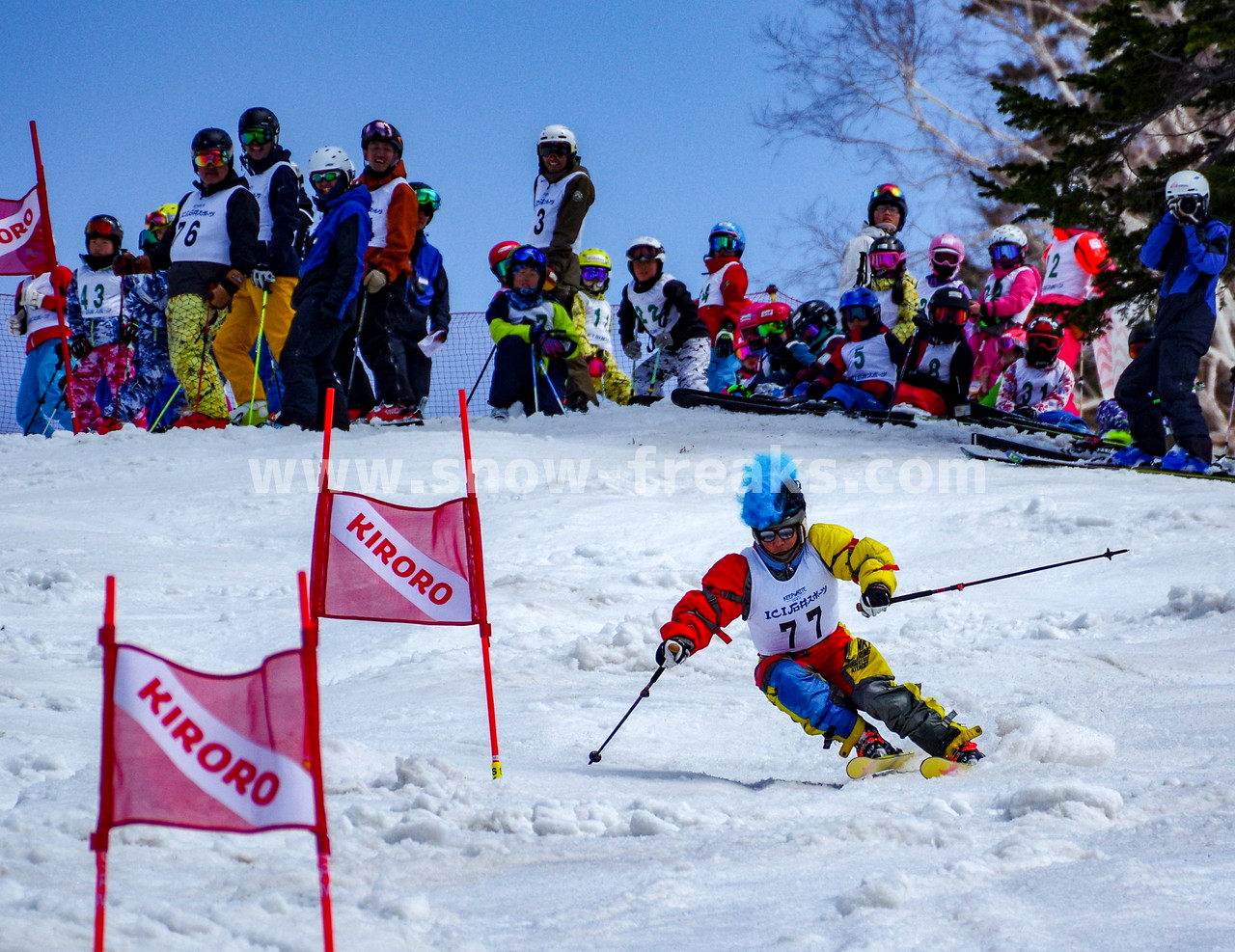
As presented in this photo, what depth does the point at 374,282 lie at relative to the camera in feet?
34.3

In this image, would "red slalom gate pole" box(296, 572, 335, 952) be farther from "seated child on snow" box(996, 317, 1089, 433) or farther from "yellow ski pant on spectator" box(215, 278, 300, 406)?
"seated child on snow" box(996, 317, 1089, 433)

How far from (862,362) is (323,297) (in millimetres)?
4535

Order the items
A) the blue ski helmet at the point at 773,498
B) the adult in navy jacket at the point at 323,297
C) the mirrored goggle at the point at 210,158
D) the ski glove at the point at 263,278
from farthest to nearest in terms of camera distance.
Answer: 1. the mirrored goggle at the point at 210,158
2. the ski glove at the point at 263,278
3. the adult in navy jacket at the point at 323,297
4. the blue ski helmet at the point at 773,498

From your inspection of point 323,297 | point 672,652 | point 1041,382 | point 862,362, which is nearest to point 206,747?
point 672,652

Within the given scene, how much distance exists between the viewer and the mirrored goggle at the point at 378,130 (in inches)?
421

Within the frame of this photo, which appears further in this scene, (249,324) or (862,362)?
(862,362)

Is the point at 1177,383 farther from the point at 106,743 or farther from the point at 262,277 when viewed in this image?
the point at 106,743

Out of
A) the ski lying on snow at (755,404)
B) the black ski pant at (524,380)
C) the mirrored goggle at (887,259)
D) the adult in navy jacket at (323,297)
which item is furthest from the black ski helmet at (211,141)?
the mirrored goggle at (887,259)

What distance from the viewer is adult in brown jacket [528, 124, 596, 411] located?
12180mm

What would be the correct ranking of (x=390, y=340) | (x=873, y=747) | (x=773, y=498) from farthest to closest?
1. (x=390, y=340)
2. (x=773, y=498)
3. (x=873, y=747)

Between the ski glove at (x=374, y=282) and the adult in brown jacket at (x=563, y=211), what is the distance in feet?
6.64

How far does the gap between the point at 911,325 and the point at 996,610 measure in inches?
232

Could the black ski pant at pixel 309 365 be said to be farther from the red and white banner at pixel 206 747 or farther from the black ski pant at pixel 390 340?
the red and white banner at pixel 206 747

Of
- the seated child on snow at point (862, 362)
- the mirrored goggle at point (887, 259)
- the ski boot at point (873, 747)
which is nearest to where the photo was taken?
the ski boot at point (873, 747)
